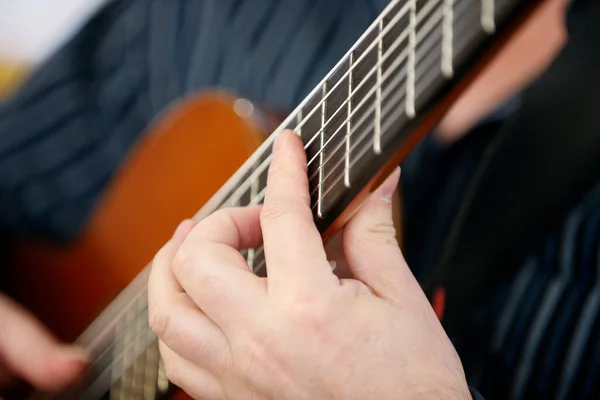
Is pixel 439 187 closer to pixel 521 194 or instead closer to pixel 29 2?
pixel 521 194

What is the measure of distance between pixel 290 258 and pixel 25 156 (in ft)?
2.21

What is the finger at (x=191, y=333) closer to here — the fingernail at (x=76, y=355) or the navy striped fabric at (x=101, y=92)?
the fingernail at (x=76, y=355)

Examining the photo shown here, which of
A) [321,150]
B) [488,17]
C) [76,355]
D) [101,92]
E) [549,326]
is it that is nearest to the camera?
[488,17]

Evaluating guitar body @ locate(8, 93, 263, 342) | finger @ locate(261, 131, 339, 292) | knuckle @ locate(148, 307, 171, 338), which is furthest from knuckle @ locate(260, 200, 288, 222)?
guitar body @ locate(8, 93, 263, 342)

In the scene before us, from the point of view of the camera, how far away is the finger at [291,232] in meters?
0.34

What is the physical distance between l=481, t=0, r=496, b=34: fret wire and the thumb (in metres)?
0.11

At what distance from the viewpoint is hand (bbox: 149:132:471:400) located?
13.3 inches

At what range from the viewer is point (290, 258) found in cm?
34

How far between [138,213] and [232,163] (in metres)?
0.18

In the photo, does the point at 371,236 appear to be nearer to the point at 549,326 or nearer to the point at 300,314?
the point at 300,314

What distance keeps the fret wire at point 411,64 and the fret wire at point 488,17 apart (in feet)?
0.16

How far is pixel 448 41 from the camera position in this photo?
0.98 ft

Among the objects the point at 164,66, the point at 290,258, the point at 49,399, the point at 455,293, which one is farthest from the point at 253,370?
the point at 164,66

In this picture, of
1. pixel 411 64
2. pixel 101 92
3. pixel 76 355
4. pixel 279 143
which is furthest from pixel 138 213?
pixel 411 64
